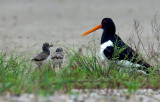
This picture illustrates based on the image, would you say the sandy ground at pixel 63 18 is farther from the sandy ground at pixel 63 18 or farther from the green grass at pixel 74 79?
the green grass at pixel 74 79

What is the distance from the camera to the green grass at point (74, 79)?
4.99 metres

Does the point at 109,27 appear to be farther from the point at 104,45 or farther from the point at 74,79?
the point at 74,79

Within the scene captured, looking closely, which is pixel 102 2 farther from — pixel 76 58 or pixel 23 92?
pixel 23 92

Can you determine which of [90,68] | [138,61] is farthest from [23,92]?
[138,61]

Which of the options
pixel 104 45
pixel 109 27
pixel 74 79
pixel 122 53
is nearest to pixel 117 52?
pixel 122 53

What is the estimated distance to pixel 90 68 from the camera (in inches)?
264

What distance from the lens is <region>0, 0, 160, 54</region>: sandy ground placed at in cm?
1450

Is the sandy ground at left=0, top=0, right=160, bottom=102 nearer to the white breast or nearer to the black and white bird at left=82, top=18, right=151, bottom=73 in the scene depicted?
the black and white bird at left=82, top=18, right=151, bottom=73

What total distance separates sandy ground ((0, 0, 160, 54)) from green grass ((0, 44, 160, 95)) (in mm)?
5477

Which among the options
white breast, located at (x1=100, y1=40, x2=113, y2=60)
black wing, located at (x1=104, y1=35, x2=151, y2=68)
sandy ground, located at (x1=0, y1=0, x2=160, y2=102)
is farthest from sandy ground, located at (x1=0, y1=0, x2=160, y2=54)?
black wing, located at (x1=104, y1=35, x2=151, y2=68)

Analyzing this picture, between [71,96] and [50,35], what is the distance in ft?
Result: 34.5

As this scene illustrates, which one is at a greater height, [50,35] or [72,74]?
[50,35]

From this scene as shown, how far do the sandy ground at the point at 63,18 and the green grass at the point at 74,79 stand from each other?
5.48 m

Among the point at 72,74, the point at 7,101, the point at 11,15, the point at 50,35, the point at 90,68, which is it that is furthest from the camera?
the point at 11,15
